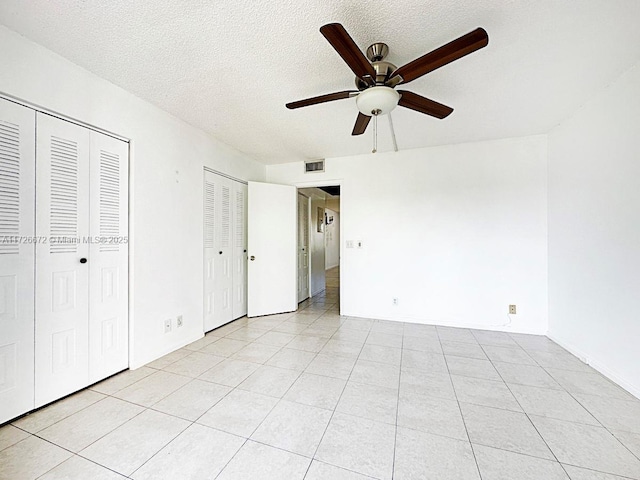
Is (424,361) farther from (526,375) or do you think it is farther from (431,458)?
(431,458)

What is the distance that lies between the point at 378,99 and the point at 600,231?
2316mm

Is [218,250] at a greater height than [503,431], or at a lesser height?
greater

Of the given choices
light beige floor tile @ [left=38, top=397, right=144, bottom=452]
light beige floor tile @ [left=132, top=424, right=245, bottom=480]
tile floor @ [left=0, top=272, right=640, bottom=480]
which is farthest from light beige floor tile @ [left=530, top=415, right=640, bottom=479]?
light beige floor tile @ [left=38, top=397, right=144, bottom=452]

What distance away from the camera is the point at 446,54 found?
1435mm

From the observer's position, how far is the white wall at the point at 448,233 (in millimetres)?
3299

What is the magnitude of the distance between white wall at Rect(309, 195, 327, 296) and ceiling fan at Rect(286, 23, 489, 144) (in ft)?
12.0

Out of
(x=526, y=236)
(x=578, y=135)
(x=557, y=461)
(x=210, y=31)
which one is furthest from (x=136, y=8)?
(x=526, y=236)

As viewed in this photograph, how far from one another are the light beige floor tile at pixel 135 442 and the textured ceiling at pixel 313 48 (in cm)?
244

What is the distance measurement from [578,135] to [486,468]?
305 cm

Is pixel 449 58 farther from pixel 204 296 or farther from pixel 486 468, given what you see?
pixel 204 296

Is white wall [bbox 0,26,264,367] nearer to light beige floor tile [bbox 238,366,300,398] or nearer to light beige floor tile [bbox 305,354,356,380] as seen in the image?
light beige floor tile [bbox 238,366,300,398]

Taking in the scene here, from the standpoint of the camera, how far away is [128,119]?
2.34 meters

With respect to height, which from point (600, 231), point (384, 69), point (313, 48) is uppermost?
point (313, 48)

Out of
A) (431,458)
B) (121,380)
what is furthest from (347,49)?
(121,380)
